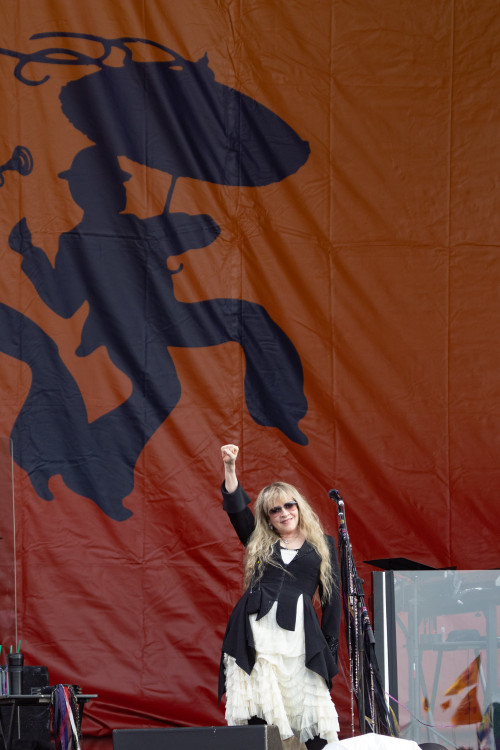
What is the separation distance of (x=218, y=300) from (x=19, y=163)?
1048 mm

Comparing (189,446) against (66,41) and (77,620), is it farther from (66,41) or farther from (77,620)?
(66,41)

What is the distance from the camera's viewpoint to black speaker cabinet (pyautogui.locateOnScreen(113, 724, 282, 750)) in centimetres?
208

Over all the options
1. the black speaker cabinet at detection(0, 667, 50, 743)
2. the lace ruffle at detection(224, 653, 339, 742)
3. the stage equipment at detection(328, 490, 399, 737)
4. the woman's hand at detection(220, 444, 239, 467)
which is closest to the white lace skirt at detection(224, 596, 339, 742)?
the lace ruffle at detection(224, 653, 339, 742)

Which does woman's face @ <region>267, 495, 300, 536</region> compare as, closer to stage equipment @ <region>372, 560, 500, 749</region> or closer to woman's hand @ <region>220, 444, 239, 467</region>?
woman's hand @ <region>220, 444, 239, 467</region>

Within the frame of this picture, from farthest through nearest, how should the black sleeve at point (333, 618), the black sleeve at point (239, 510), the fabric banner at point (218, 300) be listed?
the fabric banner at point (218, 300) → the black sleeve at point (239, 510) → the black sleeve at point (333, 618)

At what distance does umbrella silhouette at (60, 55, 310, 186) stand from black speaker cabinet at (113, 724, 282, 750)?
3.02 metres

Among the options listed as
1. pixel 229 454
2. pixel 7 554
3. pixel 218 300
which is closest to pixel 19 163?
pixel 218 300

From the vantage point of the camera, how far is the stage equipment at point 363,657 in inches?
107

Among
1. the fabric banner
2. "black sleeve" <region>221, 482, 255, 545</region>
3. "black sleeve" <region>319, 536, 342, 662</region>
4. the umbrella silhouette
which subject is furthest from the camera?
the umbrella silhouette

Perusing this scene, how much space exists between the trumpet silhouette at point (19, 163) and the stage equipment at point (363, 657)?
86.1 inches

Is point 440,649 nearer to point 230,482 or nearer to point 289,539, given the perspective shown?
point 289,539

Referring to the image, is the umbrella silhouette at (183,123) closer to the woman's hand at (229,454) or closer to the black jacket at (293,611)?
the woman's hand at (229,454)

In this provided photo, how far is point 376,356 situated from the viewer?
475 centimetres

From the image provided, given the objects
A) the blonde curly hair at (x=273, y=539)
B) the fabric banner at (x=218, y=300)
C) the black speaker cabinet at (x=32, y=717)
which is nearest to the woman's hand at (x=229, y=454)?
the blonde curly hair at (x=273, y=539)
